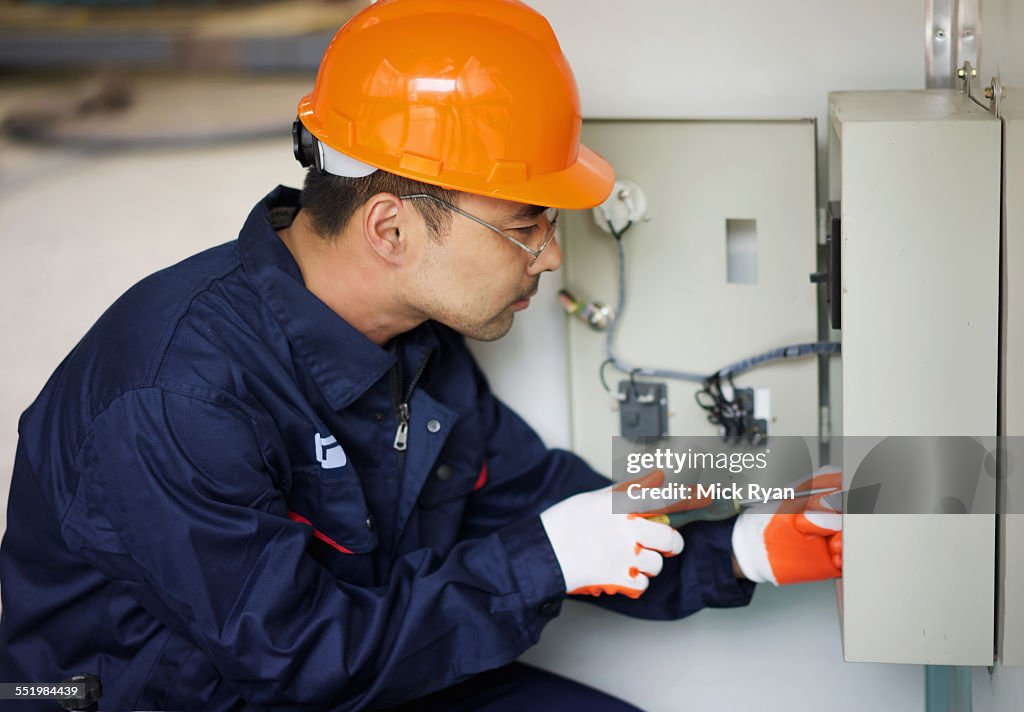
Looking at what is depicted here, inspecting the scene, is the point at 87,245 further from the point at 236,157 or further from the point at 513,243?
the point at 513,243

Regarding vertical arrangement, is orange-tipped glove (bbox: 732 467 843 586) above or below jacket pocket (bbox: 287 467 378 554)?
below

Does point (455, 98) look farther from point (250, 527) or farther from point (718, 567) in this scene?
point (718, 567)

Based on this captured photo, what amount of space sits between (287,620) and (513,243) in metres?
0.51

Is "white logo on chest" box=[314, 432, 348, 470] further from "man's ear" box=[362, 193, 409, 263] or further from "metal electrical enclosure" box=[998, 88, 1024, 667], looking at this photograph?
"metal electrical enclosure" box=[998, 88, 1024, 667]

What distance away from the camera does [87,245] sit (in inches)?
136

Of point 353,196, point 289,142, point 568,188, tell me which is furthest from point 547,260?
point 289,142

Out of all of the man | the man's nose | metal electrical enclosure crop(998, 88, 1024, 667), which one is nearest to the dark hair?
the man

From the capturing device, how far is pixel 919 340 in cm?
110

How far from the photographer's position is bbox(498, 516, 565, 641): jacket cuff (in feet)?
4.20

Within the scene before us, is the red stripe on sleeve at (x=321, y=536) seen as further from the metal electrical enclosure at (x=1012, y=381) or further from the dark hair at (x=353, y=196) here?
the metal electrical enclosure at (x=1012, y=381)

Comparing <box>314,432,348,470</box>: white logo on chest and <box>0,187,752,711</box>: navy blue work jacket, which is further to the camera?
<box>314,432,348,470</box>: white logo on chest

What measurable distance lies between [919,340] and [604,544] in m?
0.45

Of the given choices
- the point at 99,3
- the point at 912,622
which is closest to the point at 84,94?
the point at 99,3

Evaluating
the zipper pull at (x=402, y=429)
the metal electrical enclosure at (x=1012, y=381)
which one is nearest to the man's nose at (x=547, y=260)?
the zipper pull at (x=402, y=429)
